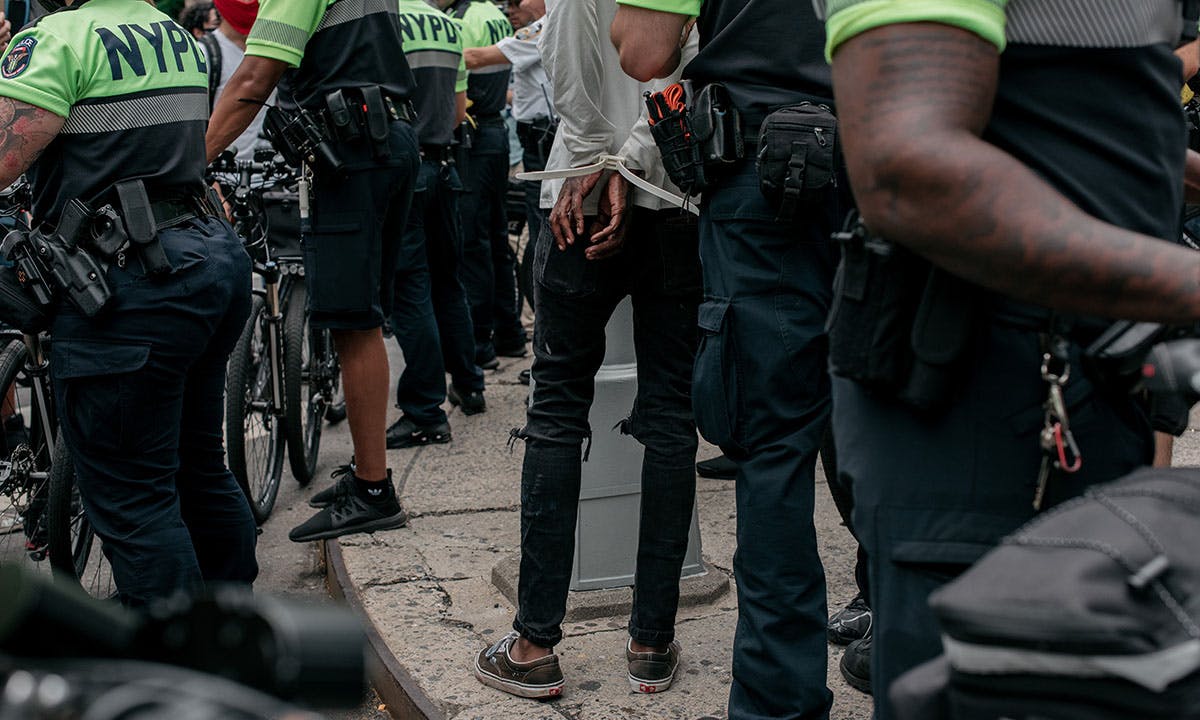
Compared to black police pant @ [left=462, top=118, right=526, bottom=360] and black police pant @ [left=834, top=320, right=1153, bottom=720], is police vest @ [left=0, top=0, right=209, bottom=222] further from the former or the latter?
black police pant @ [left=462, top=118, right=526, bottom=360]

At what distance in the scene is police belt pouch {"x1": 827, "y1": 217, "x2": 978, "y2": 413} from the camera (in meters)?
1.70

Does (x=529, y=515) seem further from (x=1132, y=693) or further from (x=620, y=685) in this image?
(x=1132, y=693)

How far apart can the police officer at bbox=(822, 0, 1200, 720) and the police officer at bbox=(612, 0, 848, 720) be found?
0.95 meters

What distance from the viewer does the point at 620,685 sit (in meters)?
3.46

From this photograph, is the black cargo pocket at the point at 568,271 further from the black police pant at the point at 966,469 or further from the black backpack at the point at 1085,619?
the black backpack at the point at 1085,619

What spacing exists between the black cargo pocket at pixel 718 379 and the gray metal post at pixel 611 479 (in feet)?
2.95

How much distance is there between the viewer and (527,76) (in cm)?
709

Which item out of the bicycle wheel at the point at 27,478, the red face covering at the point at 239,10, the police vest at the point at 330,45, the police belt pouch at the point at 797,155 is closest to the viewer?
the police belt pouch at the point at 797,155

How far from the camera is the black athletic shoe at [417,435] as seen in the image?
229 inches

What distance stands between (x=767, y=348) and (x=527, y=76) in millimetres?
4589

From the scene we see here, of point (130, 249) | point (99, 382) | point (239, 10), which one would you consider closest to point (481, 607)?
point (99, 382)

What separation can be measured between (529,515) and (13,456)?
76.4 inches

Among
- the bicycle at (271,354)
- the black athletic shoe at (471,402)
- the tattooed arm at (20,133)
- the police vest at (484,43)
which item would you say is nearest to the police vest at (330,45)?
the bicycle at (271,354)

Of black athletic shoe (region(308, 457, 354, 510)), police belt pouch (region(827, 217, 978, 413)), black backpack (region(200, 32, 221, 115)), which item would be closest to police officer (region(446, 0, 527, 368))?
black backpack (region(200, 32, 221, 115))
